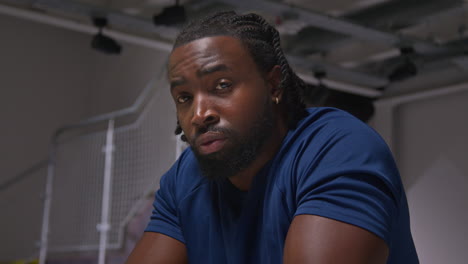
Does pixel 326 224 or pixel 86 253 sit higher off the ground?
pixel 326 224

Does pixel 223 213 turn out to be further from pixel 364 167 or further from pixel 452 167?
pixel 452 167

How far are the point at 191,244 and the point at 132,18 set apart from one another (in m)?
3.51

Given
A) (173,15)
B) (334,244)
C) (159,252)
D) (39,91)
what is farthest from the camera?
(39,91)

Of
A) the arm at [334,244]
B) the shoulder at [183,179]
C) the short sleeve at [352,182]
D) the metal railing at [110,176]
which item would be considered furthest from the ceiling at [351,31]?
the arm at [334,244]

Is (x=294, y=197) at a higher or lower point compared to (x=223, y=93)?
lower

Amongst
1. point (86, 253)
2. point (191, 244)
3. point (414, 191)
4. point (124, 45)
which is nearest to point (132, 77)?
point (124, 45)

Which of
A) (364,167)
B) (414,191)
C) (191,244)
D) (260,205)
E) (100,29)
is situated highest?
(100,29)

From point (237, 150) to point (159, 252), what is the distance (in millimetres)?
297

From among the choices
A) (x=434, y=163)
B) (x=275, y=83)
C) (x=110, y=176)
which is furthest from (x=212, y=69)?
(x=434, y=163)

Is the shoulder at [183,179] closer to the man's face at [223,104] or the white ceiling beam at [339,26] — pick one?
the man's face at [223,104]

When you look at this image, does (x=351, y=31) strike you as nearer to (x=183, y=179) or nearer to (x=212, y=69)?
(x=183, y=179)

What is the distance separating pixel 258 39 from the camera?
3.60 ft

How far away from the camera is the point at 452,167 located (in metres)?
5.35

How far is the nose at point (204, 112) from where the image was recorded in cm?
103
